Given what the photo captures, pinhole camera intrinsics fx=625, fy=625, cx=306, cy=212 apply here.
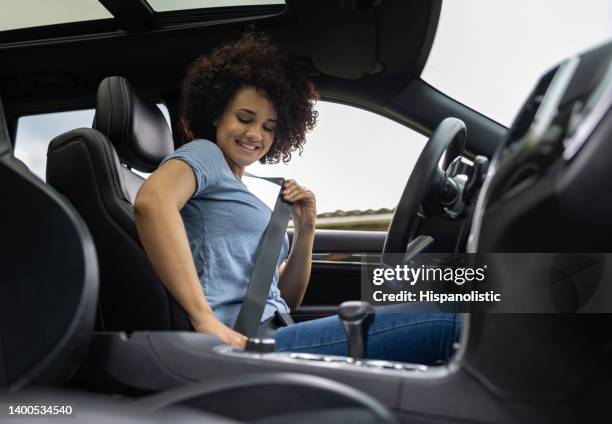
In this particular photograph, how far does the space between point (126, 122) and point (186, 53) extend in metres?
0.58

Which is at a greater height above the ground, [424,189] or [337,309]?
[424,189]

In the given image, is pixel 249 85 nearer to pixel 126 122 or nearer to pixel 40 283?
pixel 126 122

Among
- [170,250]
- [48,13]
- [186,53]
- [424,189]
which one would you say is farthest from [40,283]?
[48,13]

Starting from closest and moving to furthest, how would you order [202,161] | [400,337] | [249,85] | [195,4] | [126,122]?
[400,337]
[202,161]
[126,122]
[249,85]
[195,4]

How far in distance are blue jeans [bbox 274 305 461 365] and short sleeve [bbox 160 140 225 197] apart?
15.1 inches

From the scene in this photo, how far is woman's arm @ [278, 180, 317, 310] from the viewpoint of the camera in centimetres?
157

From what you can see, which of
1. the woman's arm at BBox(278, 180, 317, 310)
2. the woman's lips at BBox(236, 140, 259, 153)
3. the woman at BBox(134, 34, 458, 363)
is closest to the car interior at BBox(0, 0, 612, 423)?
the woman at BBox(134, 34, 458, 363)

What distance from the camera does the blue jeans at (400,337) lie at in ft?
3.41

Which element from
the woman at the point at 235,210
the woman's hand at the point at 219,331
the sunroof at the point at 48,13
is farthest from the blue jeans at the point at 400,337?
the sunroof at the point at 48,13

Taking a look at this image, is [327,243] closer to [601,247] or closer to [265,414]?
[601,247]

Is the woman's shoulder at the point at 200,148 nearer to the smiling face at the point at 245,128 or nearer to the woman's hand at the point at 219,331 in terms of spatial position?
the smiling face at the point at 245,128

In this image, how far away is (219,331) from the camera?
1.08 m

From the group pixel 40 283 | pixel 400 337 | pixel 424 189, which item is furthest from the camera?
pixel 424 189

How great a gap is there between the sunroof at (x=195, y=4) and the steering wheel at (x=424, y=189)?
864mm
